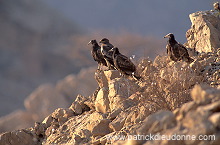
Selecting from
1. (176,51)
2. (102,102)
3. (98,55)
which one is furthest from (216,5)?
(102,102)

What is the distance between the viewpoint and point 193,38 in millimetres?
16609

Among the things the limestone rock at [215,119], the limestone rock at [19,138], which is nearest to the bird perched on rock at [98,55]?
the limestone rock at [19,138]

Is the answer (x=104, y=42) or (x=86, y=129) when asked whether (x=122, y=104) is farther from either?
(x=104, y=42)

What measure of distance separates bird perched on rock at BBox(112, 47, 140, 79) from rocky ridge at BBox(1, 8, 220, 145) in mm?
358

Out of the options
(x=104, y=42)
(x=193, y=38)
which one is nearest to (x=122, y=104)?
(x=104, y=42)

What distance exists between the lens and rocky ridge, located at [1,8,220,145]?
12.3ft

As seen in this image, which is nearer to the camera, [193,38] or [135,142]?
[135,142]

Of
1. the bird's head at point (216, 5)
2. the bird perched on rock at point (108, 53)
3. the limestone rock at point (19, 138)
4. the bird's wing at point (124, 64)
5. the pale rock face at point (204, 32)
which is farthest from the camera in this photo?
the bird's head at point (216, 5)

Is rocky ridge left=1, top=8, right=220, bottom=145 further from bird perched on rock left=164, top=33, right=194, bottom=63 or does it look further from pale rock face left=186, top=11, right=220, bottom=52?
pale rock face left=186, top=11, right=220, bottom=52

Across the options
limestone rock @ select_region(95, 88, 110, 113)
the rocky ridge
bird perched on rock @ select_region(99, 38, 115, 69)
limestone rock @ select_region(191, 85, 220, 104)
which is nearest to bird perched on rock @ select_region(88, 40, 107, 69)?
bird perched on rock @ select_region(99, 38, 115, 69)

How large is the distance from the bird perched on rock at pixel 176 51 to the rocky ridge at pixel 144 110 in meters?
0.32

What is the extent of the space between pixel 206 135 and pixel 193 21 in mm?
13663

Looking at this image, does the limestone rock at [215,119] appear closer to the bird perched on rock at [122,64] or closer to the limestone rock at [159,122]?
the limestone rock at [159,122]

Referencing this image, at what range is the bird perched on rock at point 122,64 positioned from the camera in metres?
11.6
